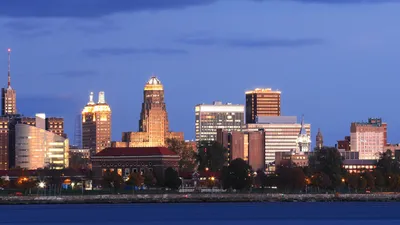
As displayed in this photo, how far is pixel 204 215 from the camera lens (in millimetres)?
157500

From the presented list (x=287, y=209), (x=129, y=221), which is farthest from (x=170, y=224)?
(x=287, y=209)

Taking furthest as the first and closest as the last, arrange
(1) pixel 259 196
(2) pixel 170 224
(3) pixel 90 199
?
(1) pixel 259 196 → (3) pixel 90 199 → (2) pixel 170 224

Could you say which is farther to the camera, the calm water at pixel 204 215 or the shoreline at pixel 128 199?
the shoreline at pixel 128 199

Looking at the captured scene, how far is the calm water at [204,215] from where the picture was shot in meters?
144

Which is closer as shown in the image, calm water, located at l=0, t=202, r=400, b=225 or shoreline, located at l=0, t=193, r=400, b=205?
calm water, located at l=0, t=202, r=400, b=225

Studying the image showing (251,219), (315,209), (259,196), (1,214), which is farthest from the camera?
(259,196)

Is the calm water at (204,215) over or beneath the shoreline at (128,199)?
beneath

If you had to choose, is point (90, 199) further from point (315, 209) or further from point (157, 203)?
point (315, 209)

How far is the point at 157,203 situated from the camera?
7776 inches

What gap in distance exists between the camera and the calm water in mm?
143500

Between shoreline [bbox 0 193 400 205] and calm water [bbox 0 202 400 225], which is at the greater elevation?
shoreline [bbox 0 193 400 205]

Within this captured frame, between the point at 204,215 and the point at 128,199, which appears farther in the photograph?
the point at 128,199

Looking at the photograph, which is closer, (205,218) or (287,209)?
(205,218)

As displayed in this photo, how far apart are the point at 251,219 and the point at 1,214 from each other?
32904mm
